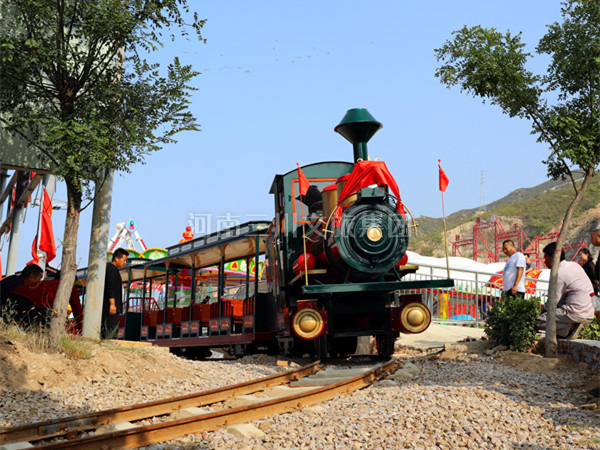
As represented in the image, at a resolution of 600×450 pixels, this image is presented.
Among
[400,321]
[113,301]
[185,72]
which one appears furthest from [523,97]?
[113,301]

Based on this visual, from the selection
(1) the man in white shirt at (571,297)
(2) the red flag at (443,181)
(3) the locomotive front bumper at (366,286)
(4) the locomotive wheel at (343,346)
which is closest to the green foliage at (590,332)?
(1) the man in white shirt at (571,297)

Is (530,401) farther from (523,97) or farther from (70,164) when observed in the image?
(70,164)

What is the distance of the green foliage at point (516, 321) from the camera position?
8.30 m

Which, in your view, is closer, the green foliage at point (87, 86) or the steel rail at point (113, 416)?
the steel rail at point (113, 416)

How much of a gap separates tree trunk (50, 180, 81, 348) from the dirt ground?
479 millimetres

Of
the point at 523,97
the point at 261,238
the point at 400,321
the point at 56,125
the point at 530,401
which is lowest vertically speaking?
the point at 530,401

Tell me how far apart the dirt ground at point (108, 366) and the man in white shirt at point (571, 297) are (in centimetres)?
72

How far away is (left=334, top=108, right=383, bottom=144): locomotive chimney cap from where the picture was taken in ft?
29.9

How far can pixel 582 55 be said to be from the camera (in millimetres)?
8172

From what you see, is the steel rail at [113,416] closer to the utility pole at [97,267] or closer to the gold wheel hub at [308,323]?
the gold wheel hub at [308,323]

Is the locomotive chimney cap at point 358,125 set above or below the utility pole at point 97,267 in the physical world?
above

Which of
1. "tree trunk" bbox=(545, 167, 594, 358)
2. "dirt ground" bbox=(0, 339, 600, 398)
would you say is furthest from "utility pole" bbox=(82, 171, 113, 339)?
"tree trunk" bbox=(545, 167, 594, 358)

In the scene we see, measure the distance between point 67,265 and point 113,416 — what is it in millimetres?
3454

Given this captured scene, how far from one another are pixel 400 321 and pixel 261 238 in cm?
358
